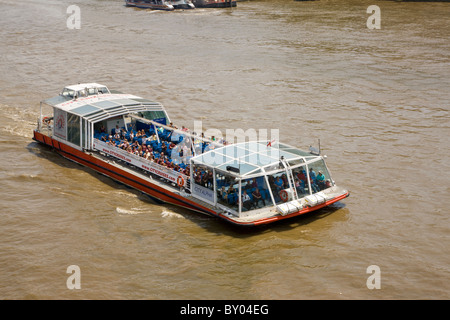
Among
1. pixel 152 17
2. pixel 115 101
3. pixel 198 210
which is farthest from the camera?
pixel 152 17

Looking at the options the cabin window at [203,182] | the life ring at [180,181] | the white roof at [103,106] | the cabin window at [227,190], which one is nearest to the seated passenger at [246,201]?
the cabin window at [227,190]

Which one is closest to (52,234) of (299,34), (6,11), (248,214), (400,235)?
(248,214)

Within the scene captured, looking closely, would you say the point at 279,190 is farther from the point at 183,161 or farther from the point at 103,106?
the point at 103,106

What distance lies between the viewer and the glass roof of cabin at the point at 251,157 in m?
16.3

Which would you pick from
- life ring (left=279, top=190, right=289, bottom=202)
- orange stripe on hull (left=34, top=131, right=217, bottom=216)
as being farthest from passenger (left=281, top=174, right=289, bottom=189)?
orange stripe on hull (left=34, top=131, right=217, bottom=216)

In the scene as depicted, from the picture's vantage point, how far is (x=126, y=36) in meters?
50.8

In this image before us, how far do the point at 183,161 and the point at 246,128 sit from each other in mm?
7782

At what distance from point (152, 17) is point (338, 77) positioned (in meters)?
34.4

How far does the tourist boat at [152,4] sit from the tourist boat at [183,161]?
155 feet

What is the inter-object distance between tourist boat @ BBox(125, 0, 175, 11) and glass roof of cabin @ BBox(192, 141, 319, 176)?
2160 inches

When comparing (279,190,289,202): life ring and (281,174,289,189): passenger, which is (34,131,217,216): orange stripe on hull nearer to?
(279,190,289,202): life ring

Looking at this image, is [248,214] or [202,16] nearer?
[248,214]
